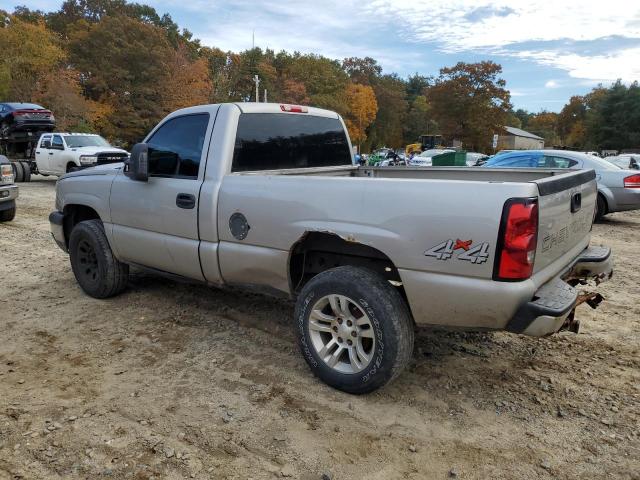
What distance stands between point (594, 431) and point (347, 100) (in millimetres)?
77377

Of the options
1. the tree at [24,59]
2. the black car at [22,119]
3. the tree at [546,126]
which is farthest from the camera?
the tree at [546,126]

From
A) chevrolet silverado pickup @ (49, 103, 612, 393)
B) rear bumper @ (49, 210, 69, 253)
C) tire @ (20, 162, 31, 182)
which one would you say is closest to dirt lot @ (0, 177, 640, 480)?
chevrolet silverado pickup @ (49, 103, 612, 393)

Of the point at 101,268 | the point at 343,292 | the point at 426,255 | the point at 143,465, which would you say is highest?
the point at 426,255

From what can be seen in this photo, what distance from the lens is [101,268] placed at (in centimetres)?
502

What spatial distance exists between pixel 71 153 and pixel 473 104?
58510 millimetres

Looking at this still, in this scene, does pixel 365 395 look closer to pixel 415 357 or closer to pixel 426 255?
pixel 415 357

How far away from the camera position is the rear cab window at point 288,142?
159 inches

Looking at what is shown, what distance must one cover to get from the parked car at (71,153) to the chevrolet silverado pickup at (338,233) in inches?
479

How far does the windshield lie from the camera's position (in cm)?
1678

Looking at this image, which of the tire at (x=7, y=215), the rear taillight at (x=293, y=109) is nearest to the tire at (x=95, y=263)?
the rear taillight at (x=293, y=109)

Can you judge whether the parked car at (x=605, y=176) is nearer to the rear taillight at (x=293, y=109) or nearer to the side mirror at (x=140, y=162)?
the rear taillight at (x=293, y=109)

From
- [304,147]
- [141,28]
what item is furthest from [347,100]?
[304,147]

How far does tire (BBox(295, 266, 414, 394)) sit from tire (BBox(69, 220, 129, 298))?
2.50 m

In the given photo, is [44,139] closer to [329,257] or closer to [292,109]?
[292,109]
